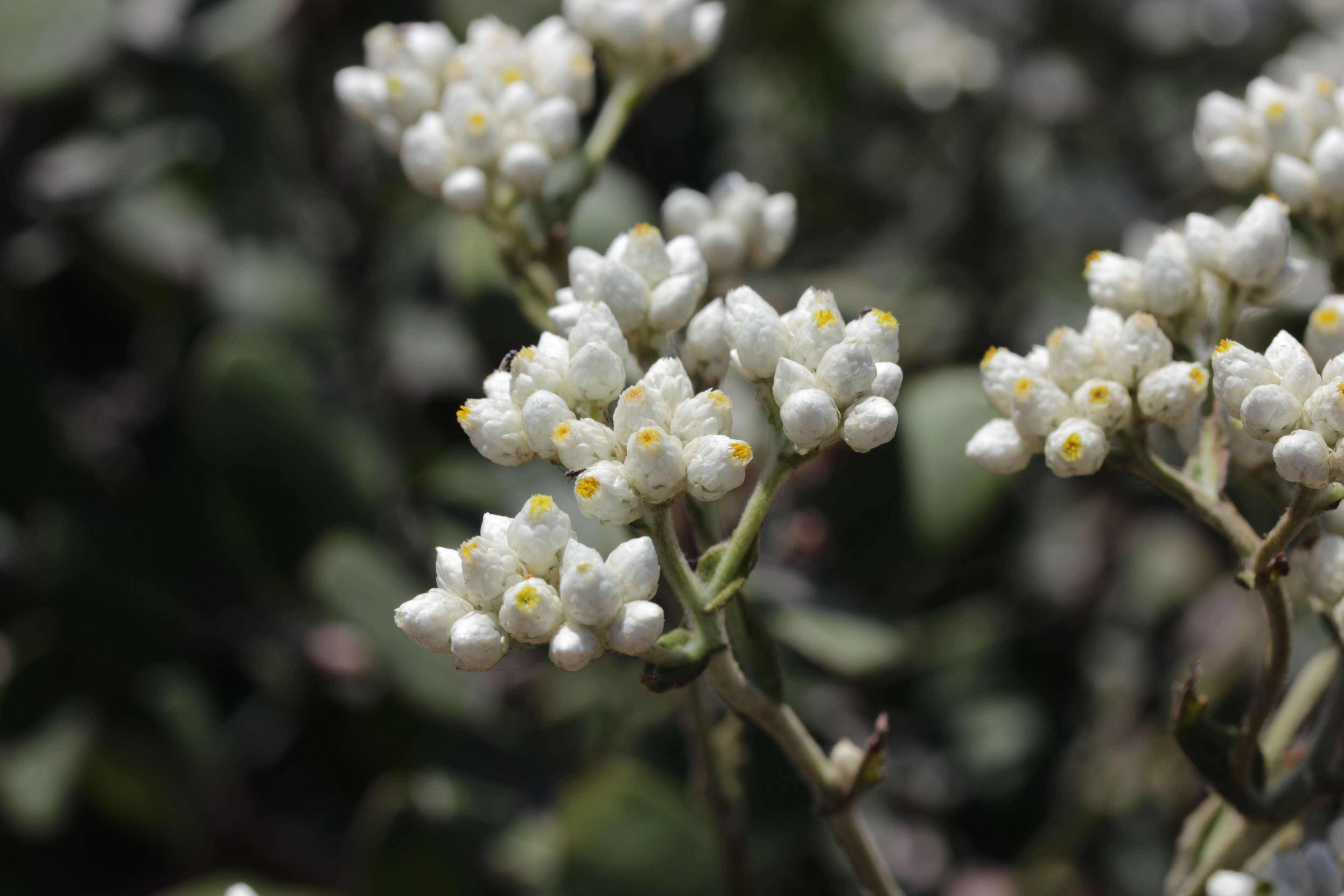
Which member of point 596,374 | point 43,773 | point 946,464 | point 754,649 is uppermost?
point 596,374

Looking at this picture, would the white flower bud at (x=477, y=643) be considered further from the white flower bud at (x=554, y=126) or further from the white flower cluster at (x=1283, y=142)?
the white flower cluster at (x=1283, y=142)

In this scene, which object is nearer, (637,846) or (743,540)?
(743,540)

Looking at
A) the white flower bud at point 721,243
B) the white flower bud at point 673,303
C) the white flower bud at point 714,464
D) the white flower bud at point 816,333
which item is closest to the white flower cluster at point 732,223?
the white flower bud at point 721,243

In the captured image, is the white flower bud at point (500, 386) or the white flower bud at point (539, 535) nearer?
the white flower bud at point (539, 535)

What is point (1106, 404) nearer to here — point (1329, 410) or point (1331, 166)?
point (1329, 410)

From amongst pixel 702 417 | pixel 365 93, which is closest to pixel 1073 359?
pixel 702 417

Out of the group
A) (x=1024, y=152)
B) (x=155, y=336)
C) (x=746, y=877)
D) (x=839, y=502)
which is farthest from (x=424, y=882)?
(x=1024, y=152)
